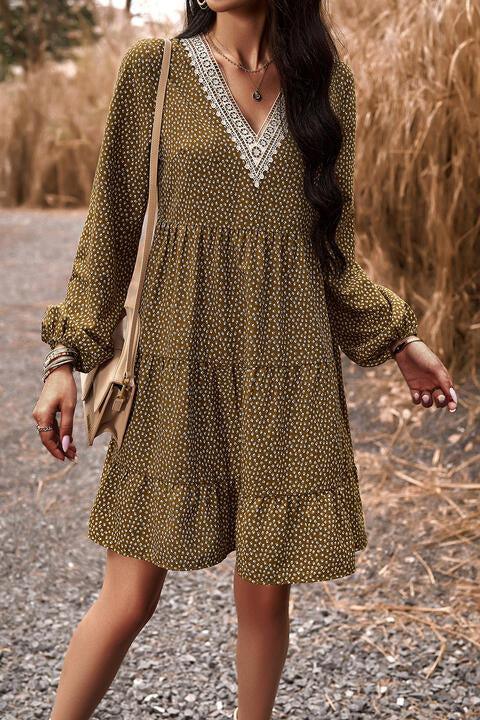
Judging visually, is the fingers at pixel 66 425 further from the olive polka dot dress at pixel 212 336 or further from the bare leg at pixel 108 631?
the bare leg at pixel 108 631

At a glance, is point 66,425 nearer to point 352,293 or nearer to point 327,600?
point 352,293

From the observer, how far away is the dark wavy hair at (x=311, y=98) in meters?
1.66

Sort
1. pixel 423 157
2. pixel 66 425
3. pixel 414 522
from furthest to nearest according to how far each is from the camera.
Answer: pixel 423 157, pixel 414 522, pixel 66 425

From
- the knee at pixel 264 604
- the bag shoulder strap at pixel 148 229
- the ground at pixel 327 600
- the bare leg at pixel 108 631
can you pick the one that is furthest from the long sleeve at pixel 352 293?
the ground at pixel 327 600

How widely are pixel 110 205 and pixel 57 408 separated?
357 mm

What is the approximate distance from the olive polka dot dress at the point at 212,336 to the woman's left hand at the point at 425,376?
0.58 feet

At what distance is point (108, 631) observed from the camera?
1716mm

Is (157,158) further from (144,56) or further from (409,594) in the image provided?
(409,594)

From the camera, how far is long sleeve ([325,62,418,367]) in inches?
69.3

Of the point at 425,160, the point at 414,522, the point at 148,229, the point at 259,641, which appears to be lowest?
the point at 414,522

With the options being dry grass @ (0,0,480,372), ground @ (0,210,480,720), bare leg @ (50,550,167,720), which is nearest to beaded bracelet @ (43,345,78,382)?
bare leg @ (50,550,167,720)

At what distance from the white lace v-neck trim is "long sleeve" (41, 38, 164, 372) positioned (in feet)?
0.24

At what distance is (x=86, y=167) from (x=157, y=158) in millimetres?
8110

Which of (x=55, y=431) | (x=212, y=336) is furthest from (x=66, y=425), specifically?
(x=212, y=336)
